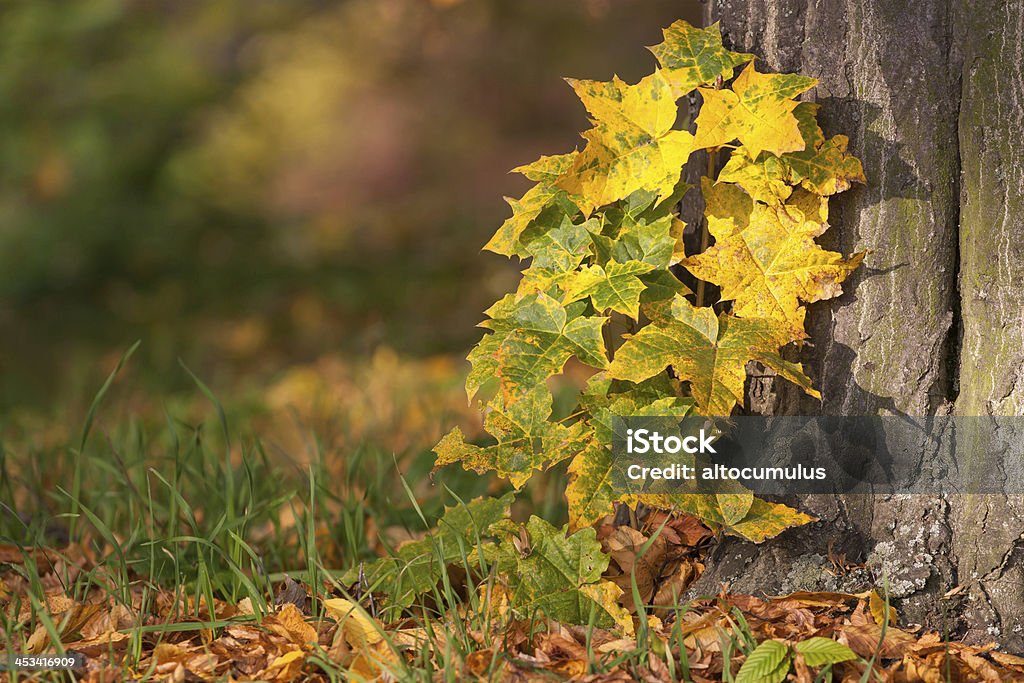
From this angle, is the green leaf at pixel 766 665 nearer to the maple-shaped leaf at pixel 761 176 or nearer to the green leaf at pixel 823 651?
the green leaf at pixel 823 651

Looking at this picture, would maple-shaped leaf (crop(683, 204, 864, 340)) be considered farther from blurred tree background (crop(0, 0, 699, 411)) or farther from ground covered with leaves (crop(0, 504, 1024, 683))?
blurred tree background (crop(0, 0, 699, 411))

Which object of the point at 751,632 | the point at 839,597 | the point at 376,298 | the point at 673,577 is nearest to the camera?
the point at 751,632

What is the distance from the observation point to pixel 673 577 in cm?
176

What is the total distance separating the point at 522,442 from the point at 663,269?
383 mm

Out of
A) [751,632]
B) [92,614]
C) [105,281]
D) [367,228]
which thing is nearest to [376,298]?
[367,228]

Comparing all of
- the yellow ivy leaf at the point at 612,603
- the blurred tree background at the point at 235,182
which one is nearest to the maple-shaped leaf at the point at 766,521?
the yellow ivy leaf at the point at 612,603

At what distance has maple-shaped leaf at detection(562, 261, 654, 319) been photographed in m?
1.53

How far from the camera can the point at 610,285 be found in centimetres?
156

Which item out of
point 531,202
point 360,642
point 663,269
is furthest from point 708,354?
point 360,642

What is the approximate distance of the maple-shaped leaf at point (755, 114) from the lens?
1.52 meters

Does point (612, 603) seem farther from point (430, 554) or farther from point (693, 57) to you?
point (693, 57)

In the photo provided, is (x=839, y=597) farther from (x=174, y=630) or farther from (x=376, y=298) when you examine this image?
(x=376, y=298)

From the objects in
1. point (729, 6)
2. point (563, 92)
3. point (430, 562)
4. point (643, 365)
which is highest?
point (563, 92)

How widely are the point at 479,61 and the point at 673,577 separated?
19.9 feet
